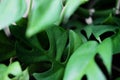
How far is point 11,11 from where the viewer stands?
63cm

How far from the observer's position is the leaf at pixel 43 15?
527mm

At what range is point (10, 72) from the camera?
0.74m

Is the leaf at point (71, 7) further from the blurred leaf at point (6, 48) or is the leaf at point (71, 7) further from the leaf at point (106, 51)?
the blurred leaf at point (6, 48)

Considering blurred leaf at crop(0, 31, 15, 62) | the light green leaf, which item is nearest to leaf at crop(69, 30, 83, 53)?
the light green leaf

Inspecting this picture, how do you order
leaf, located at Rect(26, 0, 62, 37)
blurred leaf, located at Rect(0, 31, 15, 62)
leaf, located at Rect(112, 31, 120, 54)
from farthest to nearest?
blurred leaf, located at Rect(0, 31, 15, 62)
leaf, located at Rect(112, 31, 120, 54)
leaf, located at Rect(26, 0, 62, 37)

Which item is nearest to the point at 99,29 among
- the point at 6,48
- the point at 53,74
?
the point at 53,74

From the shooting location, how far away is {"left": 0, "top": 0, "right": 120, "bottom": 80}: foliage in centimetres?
59

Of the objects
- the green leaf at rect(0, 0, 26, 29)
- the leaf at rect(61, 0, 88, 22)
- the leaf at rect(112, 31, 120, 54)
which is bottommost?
the leaf at rect(112, 31, 120, 54)

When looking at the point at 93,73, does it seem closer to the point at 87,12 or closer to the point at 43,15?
the point at 43,15

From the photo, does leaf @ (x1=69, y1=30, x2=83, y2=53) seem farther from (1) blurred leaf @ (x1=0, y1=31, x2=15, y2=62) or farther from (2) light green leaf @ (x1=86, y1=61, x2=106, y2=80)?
(1) blurred leaf @ (x1=0, y1=31, x2=15, y2=62)

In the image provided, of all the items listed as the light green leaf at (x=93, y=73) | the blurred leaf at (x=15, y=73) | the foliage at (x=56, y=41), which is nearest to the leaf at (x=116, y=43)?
the foliage at (x=56, y=41)

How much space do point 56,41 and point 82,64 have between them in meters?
0.16

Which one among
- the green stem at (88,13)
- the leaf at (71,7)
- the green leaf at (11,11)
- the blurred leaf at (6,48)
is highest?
the green leaf at (11,11)

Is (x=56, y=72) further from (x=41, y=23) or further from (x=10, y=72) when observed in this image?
(x=41, y=23)
